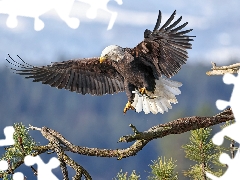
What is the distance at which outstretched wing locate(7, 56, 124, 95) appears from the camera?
1111mm

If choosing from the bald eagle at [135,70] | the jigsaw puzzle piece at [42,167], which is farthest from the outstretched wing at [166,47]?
the jigsaw puzzle piece at [42,167]

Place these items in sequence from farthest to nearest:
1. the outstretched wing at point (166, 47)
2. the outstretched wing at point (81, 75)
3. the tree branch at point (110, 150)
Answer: the outstretched wing at point (81, 75) → the outstretched wing at point (166, 47) → the tree branch at point (110, 150)

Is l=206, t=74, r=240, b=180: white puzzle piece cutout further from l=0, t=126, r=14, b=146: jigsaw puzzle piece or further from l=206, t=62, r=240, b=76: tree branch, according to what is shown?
l=0, t=126, r=14, b=146: jigsaw puzzle piece

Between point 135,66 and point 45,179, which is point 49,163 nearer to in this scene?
point 45,179

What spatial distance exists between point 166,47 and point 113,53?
0.13m

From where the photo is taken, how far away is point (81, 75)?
3.81 ft

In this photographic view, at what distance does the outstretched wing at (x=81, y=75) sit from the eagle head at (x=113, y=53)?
0.05m

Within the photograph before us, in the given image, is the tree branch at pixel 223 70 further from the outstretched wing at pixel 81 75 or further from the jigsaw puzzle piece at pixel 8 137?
the jigsaw puzzle piece at pixel 8 137

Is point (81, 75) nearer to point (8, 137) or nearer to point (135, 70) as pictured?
point (135, 70)

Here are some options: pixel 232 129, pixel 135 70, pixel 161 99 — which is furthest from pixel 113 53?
pixel 232 129

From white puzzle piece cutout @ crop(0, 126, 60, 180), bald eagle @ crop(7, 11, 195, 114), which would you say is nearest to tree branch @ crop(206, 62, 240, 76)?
bald eagle @ crop(7, 11, 195, 114)

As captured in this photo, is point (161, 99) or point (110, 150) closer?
point (110, 150)

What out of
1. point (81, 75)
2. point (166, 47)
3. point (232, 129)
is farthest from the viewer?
point (81, 75)

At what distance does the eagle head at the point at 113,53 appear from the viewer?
1.05 m
